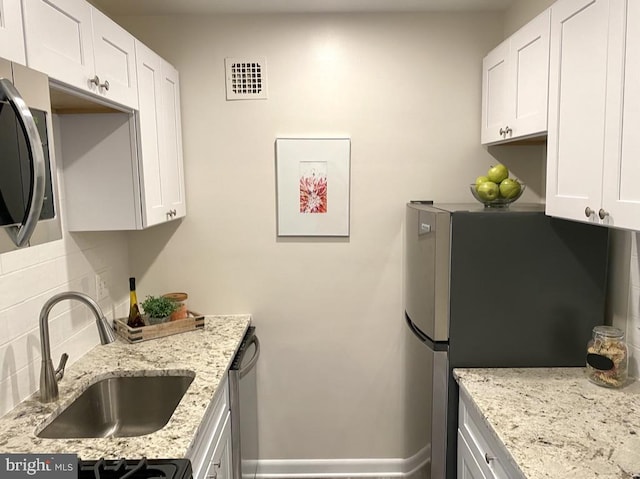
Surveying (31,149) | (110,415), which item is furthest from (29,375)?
(31,149)

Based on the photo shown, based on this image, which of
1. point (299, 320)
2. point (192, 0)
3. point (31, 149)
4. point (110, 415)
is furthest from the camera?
point (299, 320)

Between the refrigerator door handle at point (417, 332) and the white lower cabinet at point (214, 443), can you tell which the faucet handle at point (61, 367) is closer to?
the white lower cabinet at point (214, 443)

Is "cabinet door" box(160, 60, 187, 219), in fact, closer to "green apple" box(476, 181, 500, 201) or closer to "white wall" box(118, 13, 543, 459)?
"white wall" box(118, 13, 543, 459)

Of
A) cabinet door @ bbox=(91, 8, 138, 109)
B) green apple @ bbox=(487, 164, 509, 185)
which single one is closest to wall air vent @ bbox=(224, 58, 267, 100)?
cabinet door @ bbox=(91, 8, 138, 109)

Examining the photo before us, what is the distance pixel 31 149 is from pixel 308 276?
72.2 inches

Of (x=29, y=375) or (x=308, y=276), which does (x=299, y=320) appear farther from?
(x=29, y=375)

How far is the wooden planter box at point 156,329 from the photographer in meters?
2.26

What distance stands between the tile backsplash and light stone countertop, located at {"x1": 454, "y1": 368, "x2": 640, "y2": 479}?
161 cm

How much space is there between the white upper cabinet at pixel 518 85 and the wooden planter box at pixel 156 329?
5.83 ft

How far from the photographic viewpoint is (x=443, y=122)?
2.60 meters

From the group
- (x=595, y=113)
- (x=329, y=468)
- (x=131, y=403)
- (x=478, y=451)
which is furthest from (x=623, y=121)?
(x=329, y=468)

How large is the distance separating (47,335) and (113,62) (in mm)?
1026

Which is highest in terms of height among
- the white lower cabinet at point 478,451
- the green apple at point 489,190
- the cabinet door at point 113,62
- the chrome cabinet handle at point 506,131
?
the cabinet door at point 113,62

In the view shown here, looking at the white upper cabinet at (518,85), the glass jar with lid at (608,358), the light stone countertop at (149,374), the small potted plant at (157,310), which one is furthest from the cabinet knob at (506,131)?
the small potted plant at (157,310)
